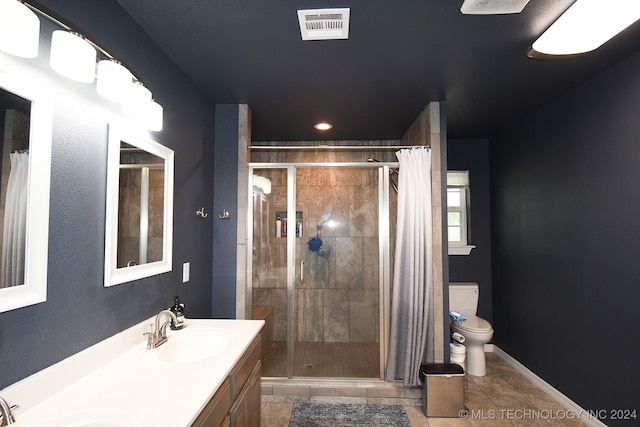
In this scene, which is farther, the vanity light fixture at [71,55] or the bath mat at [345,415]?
the bath mat at [345,415]

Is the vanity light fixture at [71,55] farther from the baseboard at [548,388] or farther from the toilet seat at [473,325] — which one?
the baseboard at [548,388]

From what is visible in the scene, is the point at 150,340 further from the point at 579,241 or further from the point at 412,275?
the point at 579,241

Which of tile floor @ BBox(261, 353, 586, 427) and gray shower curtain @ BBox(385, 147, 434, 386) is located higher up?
gray shower curtain @ BBox(385, 147, 434, 386)

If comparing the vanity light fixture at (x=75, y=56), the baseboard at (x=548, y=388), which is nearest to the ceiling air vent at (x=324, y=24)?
the vanity light fixture at (x=75, y=56)

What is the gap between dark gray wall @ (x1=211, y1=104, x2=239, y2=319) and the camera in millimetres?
2658

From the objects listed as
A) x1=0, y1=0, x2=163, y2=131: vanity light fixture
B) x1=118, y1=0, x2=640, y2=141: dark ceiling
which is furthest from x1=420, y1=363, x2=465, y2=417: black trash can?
x1=0, y1=0, x2=163, y2=131: vanity light fixture

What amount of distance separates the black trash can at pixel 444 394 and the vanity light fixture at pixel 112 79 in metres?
2.64

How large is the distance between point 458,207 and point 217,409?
11.2ft

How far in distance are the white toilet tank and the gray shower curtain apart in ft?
3.39

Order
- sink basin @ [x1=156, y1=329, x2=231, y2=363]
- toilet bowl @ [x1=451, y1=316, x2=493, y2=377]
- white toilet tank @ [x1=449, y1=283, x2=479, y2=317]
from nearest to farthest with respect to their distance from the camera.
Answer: sink basin @ [x1=156, y1=329, x2=231, y2=363] → toilet bowl @ [x1=451, y1=316, x2=493, y2=377] → white toilet tank @ [x1=449, y1=283, x2=479, y2=317]

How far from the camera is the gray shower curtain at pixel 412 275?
2594 mm

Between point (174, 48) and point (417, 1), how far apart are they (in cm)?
136

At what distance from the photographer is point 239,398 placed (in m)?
1.49

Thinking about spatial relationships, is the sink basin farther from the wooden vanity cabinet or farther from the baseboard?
the baseboard
